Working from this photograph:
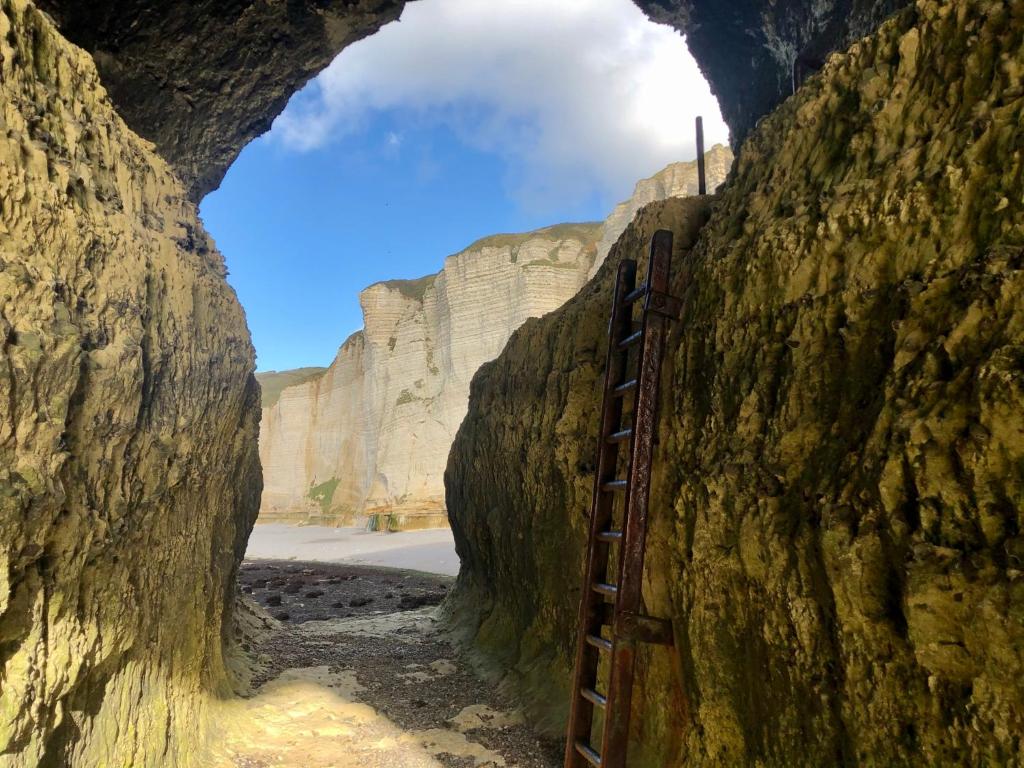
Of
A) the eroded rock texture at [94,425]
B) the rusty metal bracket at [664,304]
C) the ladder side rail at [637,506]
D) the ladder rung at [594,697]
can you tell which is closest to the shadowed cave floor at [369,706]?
the eroded rock texture at [94,425]

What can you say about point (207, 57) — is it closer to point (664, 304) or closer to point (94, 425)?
point (94, 425)

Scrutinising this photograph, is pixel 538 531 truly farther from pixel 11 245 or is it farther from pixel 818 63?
pixel 818 63

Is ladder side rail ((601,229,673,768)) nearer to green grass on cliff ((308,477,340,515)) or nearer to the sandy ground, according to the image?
the sandy ground

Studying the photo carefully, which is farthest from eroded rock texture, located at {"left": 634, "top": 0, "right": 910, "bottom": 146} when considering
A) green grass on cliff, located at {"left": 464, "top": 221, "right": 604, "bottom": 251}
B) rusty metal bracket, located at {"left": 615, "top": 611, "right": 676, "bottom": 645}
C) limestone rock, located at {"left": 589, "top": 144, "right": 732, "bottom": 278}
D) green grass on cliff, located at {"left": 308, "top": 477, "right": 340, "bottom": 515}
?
green grass on cliff, located at {"left": 308, "top": 477, "right": 340, "bottom": 515}

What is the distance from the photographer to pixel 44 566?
137 inches

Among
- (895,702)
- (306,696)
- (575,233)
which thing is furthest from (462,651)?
(575,233)

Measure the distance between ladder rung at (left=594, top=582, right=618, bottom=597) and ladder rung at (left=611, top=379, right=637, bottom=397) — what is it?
1.30 m

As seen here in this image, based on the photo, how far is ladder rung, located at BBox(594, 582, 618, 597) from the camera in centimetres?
434

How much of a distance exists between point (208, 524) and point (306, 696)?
7.33 ft

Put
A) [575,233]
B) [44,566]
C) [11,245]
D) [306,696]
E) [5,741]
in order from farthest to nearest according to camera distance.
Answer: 1. [575,233]
2. [306,696]
3. [44,566]
4. [11,245]
5. [5,741]

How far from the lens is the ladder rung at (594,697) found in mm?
4122

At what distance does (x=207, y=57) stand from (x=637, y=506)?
33.8ft

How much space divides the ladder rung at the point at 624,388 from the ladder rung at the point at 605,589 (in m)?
1.30

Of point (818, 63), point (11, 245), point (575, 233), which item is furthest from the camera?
point (575, 233)
